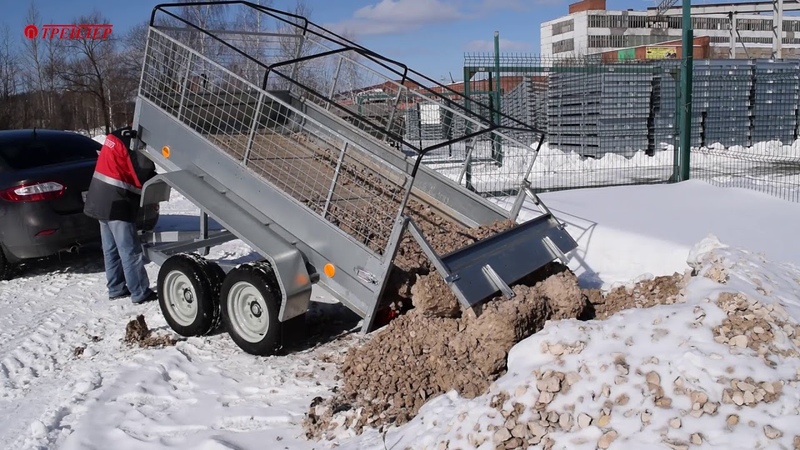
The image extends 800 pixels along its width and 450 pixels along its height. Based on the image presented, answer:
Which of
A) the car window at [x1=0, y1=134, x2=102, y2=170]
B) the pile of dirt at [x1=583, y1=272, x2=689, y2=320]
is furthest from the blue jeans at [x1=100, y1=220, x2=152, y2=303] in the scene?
the pile of dirt at [x1=583, y1=272, x2=689, y2=320]

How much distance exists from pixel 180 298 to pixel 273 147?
1601 mm

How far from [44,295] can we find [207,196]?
316 cm

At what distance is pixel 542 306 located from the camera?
4.70 metres

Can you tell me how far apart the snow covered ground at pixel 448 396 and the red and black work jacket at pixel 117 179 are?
1025 mm

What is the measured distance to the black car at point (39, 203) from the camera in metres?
7.73

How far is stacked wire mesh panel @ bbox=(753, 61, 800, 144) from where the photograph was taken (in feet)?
60.2

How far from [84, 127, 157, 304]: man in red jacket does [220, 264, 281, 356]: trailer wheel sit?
72.2 inches

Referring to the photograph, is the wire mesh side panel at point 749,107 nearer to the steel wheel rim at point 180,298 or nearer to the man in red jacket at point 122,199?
the man in red jacket at point 122,199

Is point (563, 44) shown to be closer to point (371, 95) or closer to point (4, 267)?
point (371, 95)

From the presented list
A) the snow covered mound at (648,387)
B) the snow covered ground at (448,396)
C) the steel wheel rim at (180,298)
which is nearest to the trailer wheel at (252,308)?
the snow covered ground at (448,396)

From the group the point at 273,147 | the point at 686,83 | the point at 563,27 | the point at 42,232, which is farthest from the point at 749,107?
the point at 563,27

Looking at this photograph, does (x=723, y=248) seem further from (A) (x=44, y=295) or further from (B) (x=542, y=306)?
(A) (x=44, y=295)

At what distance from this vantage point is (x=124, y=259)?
702cm

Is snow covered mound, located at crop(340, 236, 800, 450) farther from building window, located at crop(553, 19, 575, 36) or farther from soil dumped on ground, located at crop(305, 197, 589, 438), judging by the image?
building window, located at crop(553, 19, 575, 36)
